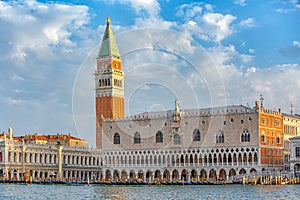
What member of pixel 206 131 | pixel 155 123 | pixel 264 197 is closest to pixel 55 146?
pixel 155 123

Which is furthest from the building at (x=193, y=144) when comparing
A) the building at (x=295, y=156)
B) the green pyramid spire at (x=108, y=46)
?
the green pyramid spire at (x=108, y=46)

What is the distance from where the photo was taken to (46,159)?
8344 centimetres

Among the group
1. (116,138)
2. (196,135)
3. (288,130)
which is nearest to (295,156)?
(288,130)

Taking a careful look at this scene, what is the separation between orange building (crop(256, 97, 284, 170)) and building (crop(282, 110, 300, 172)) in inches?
38.8

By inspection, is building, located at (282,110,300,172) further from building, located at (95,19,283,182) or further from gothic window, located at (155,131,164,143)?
gothic window, located at (155,131,164,143)

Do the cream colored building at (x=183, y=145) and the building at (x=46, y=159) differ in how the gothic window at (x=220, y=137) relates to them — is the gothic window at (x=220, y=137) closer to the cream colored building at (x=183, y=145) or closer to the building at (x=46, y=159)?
the cream colored building at (x=183, y=145)

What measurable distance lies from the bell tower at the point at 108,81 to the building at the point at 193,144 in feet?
25.0

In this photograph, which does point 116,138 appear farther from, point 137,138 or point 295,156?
point 295,156

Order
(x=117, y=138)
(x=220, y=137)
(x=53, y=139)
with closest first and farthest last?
1. (x=220, y=137)
2. (x=117, y=138)
3. (x=53, y=139)

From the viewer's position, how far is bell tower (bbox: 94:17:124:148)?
87.7 meters

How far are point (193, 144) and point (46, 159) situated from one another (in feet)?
68.7

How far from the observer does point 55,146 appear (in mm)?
85688

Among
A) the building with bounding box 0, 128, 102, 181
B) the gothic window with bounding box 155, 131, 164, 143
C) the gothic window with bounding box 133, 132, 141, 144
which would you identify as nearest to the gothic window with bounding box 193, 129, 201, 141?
the gothic window with bounding box 155, 131, 164, 143

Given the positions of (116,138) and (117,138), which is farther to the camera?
(116,138)
